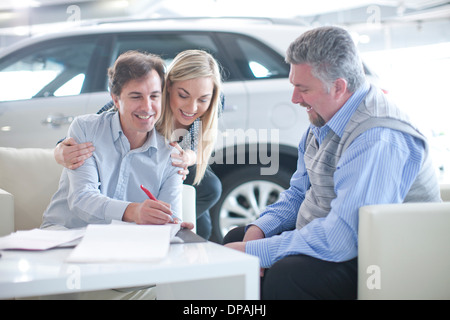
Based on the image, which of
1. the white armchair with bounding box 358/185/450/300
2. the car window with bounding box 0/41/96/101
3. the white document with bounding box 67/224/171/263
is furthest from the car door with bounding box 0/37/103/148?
the white armchair with bounding box 358/185/450/300

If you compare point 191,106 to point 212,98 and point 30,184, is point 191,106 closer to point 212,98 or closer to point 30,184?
point 212,98

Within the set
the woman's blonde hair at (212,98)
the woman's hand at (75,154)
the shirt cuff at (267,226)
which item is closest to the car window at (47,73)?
the woman's blonde hair at (212,98)

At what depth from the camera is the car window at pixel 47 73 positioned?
2.65 m

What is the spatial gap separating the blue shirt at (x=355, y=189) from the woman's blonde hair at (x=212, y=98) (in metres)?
0.72

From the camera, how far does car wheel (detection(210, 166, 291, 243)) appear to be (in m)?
2.79

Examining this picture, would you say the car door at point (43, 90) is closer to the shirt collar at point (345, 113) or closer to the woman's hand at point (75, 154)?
the woman's hand at point (75, 154)

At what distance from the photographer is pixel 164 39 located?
9.22ft

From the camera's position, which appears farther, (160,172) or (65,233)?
(160,172)

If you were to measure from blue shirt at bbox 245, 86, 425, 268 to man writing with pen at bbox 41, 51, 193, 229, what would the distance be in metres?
0.49

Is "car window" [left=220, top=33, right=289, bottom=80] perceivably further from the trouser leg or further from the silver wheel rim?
the trouser leg

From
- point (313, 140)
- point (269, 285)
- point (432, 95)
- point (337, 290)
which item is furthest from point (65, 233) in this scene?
point (432, 95)

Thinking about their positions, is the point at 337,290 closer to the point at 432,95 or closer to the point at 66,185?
the point at 66,185
